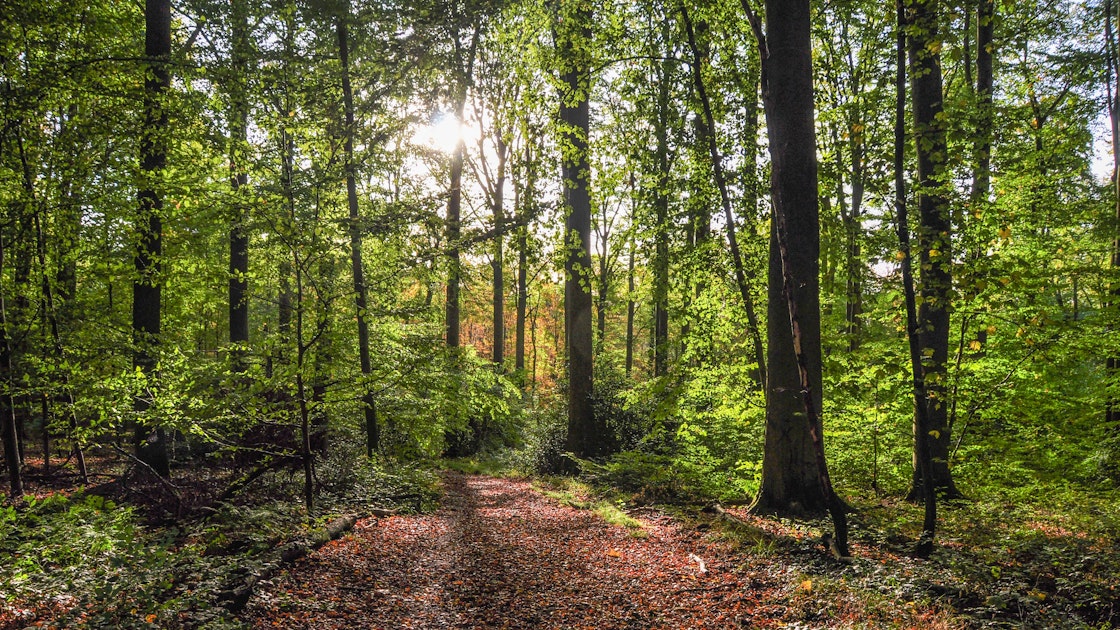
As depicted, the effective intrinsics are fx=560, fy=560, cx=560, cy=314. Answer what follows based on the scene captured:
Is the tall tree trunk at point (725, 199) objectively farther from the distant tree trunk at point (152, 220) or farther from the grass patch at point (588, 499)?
the distant tree trunk at point (152, 220)

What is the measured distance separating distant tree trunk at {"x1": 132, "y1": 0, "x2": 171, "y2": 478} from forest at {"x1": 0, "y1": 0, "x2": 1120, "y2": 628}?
54 mm

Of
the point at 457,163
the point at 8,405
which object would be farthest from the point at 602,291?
the point at 8,405

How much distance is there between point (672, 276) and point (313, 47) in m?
9.77

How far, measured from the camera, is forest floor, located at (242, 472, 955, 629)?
4.38 metres

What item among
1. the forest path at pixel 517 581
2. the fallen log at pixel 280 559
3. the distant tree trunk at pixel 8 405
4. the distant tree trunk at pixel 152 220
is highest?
the distant tree trunk at pixel 152 220

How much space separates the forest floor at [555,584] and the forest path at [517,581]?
2 centimetres

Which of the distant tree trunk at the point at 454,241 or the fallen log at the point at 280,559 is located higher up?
the distant tree trunk at the point at 454,241

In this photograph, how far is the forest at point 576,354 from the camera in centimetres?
473

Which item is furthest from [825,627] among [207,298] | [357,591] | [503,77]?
[207,298]

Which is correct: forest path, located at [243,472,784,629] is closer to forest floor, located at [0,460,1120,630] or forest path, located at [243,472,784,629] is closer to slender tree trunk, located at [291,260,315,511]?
forest floor, located at [0,460,1120,630]

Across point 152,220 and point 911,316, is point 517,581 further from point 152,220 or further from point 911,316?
point 152,220

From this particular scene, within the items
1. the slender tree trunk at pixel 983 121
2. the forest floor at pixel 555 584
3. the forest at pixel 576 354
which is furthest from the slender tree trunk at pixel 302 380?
the slender tree trunk at pixel 983 121

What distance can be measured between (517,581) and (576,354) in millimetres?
6972

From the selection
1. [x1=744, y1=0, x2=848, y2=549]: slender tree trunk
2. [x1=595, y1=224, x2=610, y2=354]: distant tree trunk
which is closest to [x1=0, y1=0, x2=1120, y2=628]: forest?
[x1=744, y1=0, x2=848, y2=549]: slender tree trunk
